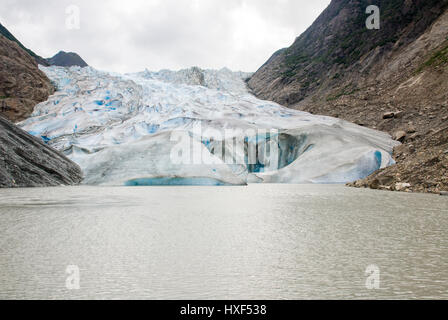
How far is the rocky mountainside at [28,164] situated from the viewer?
1123cm

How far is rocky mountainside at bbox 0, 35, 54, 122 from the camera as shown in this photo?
23938 millimetres

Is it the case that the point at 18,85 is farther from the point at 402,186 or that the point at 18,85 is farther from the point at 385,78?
the point at 385,78

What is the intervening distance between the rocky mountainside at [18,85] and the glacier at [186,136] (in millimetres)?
949

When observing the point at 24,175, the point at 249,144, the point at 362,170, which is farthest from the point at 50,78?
the point at 362,170

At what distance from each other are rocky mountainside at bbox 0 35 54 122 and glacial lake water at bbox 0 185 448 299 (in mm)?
21116

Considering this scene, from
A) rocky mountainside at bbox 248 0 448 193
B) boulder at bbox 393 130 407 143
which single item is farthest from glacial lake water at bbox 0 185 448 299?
boulder at bbox 393 130 407 143

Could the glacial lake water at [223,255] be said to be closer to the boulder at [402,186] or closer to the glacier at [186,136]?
the boulder at [402,186]

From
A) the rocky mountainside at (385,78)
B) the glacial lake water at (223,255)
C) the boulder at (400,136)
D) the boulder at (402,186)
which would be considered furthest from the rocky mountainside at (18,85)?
the glacial lake water at (223,255)

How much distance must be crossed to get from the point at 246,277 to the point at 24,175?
1071cm

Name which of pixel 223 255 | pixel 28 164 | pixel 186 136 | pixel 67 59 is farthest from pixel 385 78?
pixel 67 59

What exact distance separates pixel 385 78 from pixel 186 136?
18.7m

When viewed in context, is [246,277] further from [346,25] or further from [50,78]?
[346,25]
